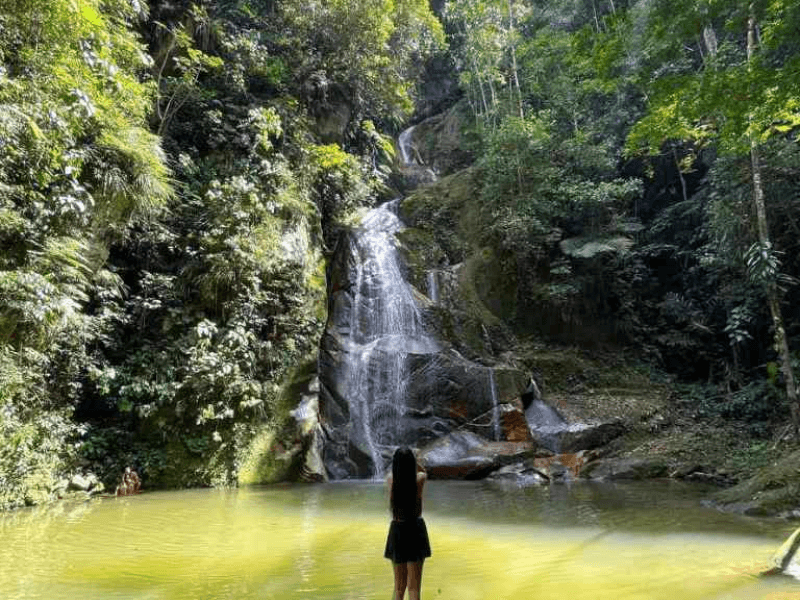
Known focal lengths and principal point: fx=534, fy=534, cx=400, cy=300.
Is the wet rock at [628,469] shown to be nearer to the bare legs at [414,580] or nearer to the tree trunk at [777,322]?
the tree trunk at [777,322]

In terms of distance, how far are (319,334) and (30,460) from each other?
6.95 metres

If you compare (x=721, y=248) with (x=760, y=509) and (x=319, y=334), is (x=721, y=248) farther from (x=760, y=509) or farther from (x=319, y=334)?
(x=319, y=334)

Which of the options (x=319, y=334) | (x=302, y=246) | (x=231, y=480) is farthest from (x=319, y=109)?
(x=231, y=480)

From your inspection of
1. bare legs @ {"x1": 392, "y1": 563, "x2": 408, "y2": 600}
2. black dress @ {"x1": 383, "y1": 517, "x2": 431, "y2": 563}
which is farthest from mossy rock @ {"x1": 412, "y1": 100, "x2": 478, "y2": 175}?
bare legs @ {"x1": 392, "y1": 563, "x2": 408, "y2": 600}

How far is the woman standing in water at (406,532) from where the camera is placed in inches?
157

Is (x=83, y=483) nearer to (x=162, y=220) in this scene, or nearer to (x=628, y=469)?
(x=162, y=220)

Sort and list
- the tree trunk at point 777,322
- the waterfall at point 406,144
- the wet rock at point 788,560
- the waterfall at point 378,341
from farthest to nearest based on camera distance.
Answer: the waterfall at point 406,144 < the waterfall at point 378,341 < the tree trunk at point 777,322 < the wet rock at point 788,560

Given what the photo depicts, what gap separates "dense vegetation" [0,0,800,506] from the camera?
7.67m

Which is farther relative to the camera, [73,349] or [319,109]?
[319,109]

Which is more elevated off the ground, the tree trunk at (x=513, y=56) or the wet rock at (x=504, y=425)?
the tree trunk at (x=513, y=56)

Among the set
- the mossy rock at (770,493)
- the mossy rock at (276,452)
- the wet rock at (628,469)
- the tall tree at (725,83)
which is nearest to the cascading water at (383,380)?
the mossy rock at (276,452)

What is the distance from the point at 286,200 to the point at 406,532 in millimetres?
12001

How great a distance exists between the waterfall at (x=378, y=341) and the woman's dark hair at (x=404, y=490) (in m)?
8.88

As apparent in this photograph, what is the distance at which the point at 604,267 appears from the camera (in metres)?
18.3
